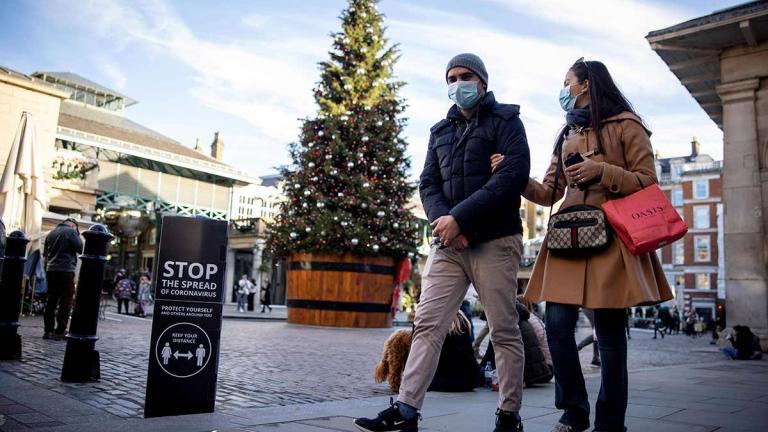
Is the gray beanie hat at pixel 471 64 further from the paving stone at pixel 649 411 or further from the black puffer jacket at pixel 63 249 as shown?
the black puffer jacket at pixel 63 249

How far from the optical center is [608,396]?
3.24 meters

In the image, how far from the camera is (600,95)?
3498 millimetres

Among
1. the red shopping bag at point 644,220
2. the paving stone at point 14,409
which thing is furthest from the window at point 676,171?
the paving stone at point 14,409

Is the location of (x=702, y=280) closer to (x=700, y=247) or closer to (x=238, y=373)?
(x=700, y=247)

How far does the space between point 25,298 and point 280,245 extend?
648 centimetres

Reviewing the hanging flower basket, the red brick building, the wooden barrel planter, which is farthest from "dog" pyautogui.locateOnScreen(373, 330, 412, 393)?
the red brick building

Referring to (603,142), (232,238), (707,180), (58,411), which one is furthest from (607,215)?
(707,180)

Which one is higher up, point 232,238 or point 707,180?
point 707,180

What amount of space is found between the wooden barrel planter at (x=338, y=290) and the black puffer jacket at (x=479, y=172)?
12982 mm

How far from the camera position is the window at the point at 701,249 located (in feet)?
212

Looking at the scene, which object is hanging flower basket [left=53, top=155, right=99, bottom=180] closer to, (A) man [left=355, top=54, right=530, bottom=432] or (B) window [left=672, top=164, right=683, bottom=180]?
(A) man [left=355, top=54, right=530, bottom=432]

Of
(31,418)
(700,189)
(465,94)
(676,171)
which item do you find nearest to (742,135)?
(465,94)

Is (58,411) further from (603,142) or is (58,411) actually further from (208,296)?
(603,142)

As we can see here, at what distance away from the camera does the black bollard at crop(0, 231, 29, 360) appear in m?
5.86
